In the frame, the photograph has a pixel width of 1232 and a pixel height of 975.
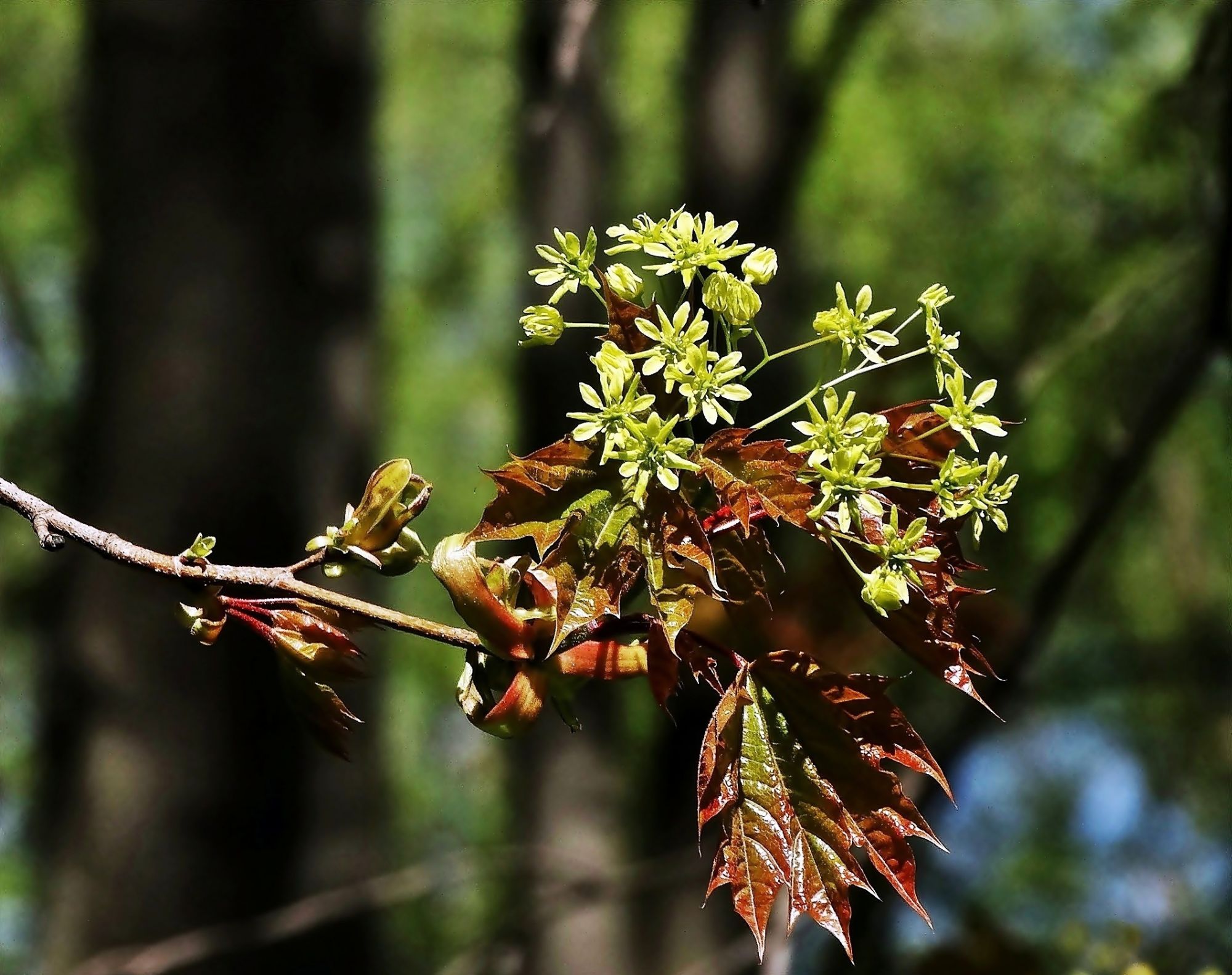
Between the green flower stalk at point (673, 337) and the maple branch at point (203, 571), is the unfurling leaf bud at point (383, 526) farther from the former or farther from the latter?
the green flower stalk at point (673, 337)

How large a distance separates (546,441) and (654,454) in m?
3.02

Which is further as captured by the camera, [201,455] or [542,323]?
[201,455]

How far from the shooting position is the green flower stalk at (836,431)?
753mm

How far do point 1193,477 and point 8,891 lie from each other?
627 cm

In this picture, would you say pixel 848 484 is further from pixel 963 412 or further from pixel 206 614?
pixel 206 614

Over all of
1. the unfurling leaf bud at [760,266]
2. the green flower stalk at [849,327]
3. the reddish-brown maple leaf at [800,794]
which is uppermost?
the unfurling leaf bud at [760,266]

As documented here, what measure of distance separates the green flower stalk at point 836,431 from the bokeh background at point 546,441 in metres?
0.35

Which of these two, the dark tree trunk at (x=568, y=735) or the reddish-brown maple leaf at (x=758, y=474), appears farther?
the dark tree trunk at (x=568, y=735)

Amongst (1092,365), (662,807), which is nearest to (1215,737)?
(1092,365)

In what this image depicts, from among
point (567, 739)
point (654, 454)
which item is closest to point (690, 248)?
point (654, 454)

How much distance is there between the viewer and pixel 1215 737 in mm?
5559

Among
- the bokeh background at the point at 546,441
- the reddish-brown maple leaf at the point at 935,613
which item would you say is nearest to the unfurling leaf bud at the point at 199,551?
the reddish-brown maple leaf at the point at 935,613

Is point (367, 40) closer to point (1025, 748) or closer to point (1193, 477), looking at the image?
point (1193, 477)

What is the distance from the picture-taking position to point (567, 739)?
3.88 metres
